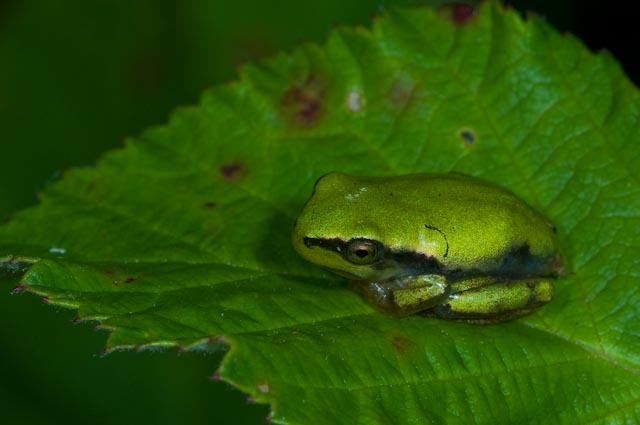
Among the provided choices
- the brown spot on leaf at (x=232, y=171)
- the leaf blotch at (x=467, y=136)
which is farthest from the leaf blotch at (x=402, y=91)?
the brown spot on leaf at (x=232, y=171)

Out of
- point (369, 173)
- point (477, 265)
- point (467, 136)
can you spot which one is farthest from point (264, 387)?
point (467, 136)

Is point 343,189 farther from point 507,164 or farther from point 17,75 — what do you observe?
point 17,75

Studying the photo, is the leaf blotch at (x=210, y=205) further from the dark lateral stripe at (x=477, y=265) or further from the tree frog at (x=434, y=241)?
the dark lateral stripe at (x=477, y=265)

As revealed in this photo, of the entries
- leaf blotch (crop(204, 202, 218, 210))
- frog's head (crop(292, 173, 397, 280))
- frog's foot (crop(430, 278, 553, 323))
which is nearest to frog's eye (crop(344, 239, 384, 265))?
frog's head (crop(292, 173, 397, 280))

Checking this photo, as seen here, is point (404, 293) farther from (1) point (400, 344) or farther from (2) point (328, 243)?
(2) point (328, 243)

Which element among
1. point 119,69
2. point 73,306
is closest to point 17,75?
point 119,69

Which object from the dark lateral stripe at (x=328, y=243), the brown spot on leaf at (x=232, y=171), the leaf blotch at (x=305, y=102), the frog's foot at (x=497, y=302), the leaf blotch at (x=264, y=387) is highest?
the leaf blotch at (x=305, y=102)
